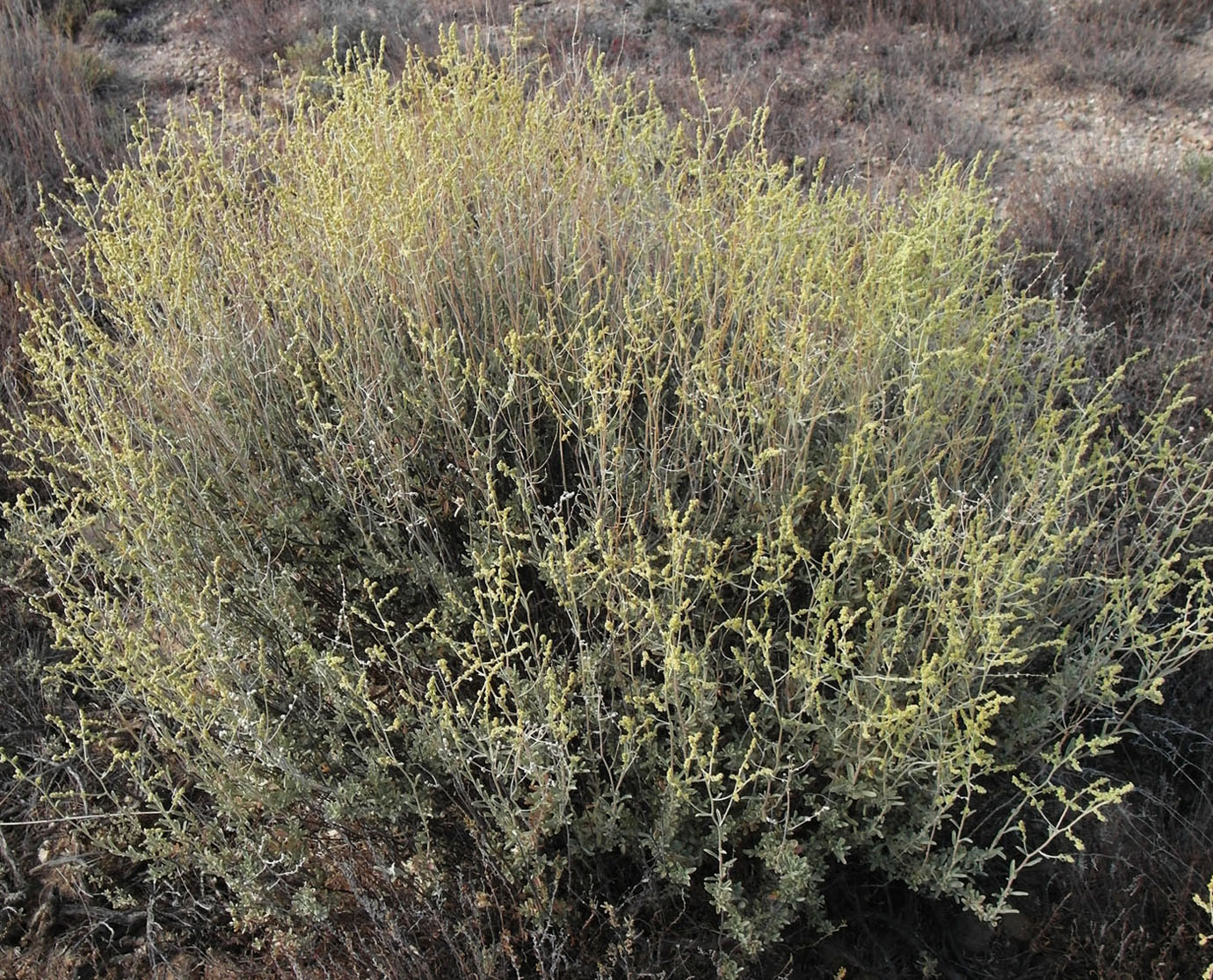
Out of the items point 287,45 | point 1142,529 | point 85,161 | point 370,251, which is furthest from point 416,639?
point 287,45

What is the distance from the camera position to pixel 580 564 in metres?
2.16

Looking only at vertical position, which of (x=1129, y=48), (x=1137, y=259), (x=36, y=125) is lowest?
(x=1137, y=259)

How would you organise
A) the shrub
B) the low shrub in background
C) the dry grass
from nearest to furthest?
the shrub → the low shrub in background → the dry grass

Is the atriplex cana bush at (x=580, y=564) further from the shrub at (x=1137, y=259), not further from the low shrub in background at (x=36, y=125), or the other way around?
the low shrub in background at (x=36, y=125)

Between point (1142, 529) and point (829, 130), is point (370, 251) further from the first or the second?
point (829, 130)

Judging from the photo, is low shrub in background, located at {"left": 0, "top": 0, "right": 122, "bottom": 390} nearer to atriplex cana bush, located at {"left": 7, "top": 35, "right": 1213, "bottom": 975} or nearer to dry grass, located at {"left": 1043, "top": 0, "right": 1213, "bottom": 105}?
atriplex cana bush, located at {"left": 7, "top": 35, "right": 1213, "bottom": 975}

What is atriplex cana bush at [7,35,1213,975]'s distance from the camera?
1.96m

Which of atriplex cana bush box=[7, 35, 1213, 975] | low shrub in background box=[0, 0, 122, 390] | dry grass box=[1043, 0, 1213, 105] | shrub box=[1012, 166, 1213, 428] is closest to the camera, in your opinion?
atriplex cana bush box=[7, 35, 1213, 975]

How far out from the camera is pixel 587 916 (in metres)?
2.11

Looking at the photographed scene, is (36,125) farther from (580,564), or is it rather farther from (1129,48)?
(1129,48)

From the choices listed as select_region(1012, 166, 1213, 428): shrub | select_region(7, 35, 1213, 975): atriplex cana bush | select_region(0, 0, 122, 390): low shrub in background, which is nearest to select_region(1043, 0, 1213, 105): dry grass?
select_region(1012, 166, 1213, 428): shrub

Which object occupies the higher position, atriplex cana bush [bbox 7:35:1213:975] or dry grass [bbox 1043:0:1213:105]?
dry grass [bbox 1043:0:1213:105]

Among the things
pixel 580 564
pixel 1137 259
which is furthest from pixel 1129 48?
pixel 580 564

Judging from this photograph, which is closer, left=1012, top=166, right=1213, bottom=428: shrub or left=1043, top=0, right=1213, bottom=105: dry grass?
left=1012, top=166, right=1213, bottom=428: shrub
